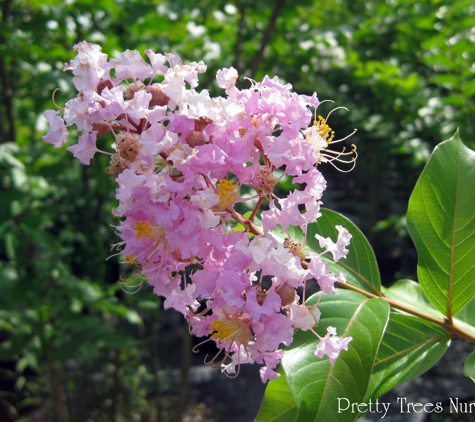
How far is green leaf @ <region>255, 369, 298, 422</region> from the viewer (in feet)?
2.35

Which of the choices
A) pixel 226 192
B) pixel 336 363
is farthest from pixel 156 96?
pixel 336 363

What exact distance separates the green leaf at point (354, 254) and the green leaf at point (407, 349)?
0.07m

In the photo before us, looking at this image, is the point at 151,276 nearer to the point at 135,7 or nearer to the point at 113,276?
the point at 135,7

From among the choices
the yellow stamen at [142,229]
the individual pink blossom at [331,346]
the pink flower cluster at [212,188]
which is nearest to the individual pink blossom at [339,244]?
the pink flower cluster at [212,188]

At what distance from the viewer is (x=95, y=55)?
27.5 inches

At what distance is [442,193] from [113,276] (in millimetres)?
2884

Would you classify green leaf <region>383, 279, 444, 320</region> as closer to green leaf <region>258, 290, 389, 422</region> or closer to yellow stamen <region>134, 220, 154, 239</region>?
green leaf <region>258, 290, 389, 422</region>

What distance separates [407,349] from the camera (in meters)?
0.77

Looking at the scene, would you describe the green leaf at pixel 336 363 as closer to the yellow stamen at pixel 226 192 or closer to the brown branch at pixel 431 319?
the brown branch at pixel 431 319

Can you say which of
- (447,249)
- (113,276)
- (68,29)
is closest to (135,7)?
(68,29)

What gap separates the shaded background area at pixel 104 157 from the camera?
5.16ft

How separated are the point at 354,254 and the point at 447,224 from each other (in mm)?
158

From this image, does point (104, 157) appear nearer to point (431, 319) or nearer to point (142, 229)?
point (142, 229)

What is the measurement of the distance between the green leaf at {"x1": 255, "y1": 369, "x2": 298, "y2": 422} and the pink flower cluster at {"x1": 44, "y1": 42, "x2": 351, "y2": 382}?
0.04 metres
